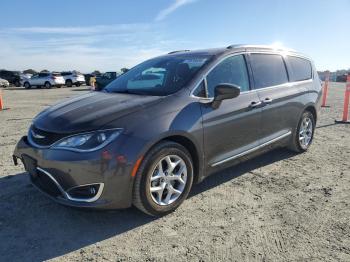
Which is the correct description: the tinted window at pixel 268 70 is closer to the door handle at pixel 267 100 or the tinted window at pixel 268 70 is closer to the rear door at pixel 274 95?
the rear door at pixel 274 95

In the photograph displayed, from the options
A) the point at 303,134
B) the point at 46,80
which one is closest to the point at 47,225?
the point at 303,134

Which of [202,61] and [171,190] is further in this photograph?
[202,61]

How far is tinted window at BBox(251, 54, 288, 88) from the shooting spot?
16.3ft

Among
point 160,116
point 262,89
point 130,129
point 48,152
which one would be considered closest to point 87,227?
point 48,152

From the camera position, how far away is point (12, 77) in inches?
1615

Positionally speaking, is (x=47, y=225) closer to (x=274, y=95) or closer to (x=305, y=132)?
(x=274, y=95)

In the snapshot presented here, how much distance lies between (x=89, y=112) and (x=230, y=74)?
191cm

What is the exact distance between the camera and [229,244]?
→ 3.23 meters

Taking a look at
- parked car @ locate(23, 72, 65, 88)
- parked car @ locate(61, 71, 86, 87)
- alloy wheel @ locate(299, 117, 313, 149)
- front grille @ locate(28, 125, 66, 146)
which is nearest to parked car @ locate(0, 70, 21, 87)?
parked car @ locate(23, 72, 65, 88)

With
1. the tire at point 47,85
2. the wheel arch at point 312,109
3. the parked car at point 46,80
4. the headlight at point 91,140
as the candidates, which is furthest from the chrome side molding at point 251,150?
the tire at point 47,85

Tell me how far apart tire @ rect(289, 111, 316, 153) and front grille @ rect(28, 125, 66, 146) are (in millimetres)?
3984

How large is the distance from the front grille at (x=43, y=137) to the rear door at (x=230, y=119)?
63.6 inches

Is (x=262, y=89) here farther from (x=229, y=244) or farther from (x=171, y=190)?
(x=229, y=244)

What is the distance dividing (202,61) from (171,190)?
1667 mm
